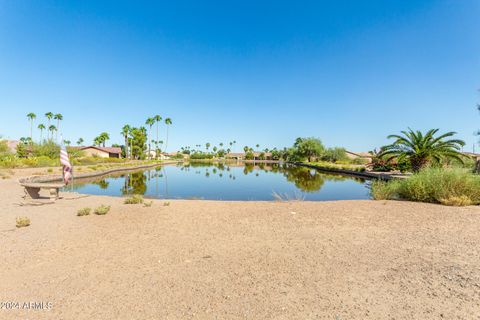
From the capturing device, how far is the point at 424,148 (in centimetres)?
1814

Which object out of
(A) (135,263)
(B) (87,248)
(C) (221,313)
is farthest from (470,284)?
(B) (87,248)

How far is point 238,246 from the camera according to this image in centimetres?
488

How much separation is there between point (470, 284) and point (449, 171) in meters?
8.56

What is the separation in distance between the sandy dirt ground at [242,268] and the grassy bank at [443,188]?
7.10ft

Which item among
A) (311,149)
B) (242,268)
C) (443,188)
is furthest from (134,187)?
(311,149)

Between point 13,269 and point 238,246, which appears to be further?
point 238,246

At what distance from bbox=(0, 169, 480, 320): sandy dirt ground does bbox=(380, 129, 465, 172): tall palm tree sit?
44.3 feet

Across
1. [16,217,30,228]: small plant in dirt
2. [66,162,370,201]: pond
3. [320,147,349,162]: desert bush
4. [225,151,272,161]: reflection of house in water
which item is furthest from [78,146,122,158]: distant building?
[225,151,272,161]: reflection of house in water

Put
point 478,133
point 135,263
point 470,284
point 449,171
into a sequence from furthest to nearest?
point 478,133, point 449,171, point 135,263, point 470,284

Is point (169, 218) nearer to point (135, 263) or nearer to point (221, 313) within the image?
point (135, 263)

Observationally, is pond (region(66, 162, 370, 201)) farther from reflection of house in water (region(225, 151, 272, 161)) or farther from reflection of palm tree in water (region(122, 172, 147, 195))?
reflection of house in water (region(225, 151, 272, 161))

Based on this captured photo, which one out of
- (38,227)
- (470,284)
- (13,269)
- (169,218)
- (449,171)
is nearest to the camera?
(470,284)

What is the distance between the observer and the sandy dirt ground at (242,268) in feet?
9.11

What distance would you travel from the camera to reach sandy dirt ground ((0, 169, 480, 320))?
2.78 metres
